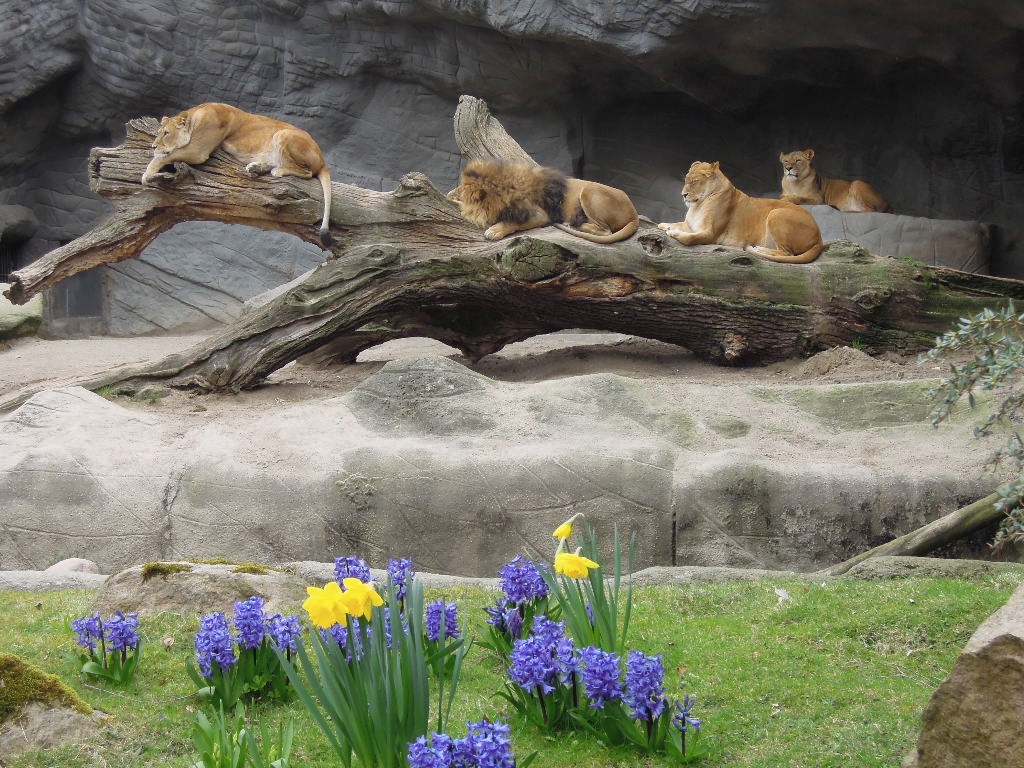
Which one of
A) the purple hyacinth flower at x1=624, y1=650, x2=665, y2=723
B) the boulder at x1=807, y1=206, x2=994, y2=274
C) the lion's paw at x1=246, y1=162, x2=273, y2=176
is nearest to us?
the purple hyacinth flower at x1=624, y1=650, x2=665, y2=723

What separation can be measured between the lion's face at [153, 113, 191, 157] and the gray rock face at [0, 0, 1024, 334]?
18.0ft

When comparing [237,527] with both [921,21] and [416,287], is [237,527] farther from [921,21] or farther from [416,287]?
[921,21]

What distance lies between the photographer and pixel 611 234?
31.6 ft

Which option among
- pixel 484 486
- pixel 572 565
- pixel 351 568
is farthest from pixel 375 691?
pixel 484 486

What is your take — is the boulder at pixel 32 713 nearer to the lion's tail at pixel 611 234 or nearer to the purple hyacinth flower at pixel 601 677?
the purple hyacinth flower at pixel 601 677

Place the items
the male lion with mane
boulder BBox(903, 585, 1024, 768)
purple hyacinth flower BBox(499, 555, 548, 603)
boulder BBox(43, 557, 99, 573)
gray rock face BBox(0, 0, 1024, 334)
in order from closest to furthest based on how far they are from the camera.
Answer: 1. boulder BBox(903, 585, 1024, 768)
2. purple hyacinth flower BBox(499, 555, 548, 603)
3. boulder BBox(43, 557, 99, 573)
4. the male lion with mane
5. gray rock face BBox(0, 0, 1024, 334)

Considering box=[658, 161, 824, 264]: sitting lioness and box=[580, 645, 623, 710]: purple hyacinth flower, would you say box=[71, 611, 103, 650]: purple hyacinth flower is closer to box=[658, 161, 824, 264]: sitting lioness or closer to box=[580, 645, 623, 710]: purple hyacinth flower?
box=[580, 645, 623, 710]: purple hyacinth flower

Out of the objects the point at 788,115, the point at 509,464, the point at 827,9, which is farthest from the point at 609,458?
the point at 788,115

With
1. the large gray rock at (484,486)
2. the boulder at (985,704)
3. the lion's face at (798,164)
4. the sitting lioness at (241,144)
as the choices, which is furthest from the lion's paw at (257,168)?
the boulder at (985,704)

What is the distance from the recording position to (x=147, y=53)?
15.8 meters

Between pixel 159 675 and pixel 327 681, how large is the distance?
153cm

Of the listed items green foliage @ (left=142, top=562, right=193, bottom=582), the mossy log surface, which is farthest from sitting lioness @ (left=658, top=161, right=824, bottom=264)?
green foliage @ (left=142, top=562, right=193, bottom=582)

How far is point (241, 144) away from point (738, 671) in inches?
291

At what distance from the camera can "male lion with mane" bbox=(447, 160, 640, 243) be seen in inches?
389
